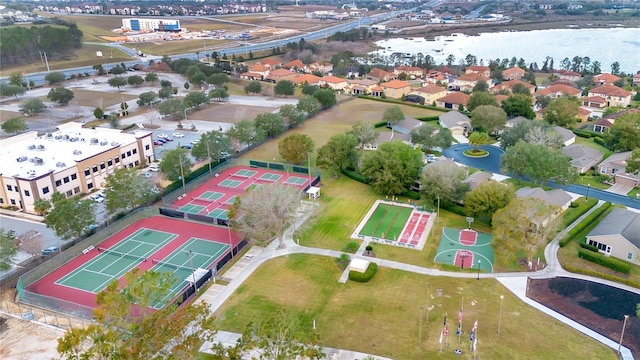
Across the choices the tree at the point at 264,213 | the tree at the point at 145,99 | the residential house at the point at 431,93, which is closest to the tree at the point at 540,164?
the tree at the point at 264,213

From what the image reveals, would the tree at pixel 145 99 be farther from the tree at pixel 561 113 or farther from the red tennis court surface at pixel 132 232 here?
the tree at pixel 561 113


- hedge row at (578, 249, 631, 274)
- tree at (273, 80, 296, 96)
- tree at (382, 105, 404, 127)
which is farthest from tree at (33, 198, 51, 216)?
tree at (273, 80, 296, 96)

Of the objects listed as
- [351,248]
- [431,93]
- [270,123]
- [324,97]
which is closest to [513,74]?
[431,93]

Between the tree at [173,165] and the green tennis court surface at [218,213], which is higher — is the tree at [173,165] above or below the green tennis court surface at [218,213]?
above

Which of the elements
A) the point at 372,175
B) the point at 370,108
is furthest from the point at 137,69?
the point at 372,175

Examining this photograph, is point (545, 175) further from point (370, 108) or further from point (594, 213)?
point (370, 108)
